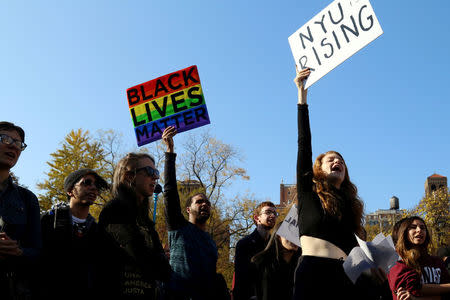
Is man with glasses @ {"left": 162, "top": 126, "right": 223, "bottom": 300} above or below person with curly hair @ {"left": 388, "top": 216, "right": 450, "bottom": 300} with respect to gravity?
above

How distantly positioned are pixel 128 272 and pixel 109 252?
0.77 ft

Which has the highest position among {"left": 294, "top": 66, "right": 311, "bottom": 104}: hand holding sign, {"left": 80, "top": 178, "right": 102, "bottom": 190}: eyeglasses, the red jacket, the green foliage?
the green foliage

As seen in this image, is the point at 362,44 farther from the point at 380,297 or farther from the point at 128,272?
the point at 128,272

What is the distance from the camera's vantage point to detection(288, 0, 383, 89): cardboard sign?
3.96 metres

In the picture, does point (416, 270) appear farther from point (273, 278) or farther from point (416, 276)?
point (273, 278)

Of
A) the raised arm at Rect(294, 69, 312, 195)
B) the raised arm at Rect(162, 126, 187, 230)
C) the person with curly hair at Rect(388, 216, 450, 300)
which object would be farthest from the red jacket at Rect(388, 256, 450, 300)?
the raised arm at Rect(162, 126, 187, 230)

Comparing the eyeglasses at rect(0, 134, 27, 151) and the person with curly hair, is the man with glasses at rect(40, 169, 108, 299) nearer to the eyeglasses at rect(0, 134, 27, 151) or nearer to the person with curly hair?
the eyeglasses at rect(0, 134, 27, 151)

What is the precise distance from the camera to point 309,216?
3320mm

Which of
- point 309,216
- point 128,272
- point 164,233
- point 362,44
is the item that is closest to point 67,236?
point 128,272

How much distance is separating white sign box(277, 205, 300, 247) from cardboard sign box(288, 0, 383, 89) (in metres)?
1.70

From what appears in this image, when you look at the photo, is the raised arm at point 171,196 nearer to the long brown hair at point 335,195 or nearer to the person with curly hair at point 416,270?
the long brown hair at point 335,195

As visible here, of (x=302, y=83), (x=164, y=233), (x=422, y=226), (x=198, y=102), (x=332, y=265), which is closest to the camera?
(x=332, y=265)

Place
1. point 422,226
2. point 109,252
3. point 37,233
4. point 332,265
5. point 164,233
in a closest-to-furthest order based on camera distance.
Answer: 1. point 332,265
2. point 37,233
3. point 109,252
4. point 422,226
5. point 164,233

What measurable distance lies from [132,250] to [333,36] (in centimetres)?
251
